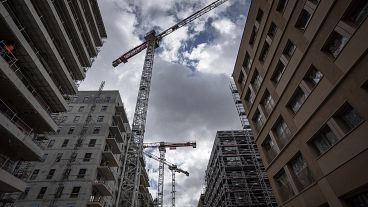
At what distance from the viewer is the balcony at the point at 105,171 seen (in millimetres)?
36000

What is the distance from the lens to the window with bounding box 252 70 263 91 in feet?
80.7

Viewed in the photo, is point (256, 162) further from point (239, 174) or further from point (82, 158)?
point (82, 158)

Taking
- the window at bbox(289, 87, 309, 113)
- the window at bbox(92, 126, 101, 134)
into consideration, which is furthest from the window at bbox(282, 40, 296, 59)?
the window at bbox(92, 126, 101, 134)

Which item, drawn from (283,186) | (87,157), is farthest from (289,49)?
(87,157)

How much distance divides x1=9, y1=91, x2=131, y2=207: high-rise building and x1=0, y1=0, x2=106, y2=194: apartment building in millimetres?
7382

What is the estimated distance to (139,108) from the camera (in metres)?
41.3

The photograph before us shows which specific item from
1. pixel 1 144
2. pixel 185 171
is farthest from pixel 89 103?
pixel 185 171

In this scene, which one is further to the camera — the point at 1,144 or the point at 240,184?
the point at 240,184

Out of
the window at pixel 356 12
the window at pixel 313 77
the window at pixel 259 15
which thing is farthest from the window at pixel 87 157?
the window at pixel 356 12

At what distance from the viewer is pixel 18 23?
771 inches

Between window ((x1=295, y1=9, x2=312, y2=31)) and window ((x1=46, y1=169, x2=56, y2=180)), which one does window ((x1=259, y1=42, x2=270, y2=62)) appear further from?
window ((x1=46, y1=169, x2=56, y2=180))

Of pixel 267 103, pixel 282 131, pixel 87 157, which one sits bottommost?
pixel 282 131

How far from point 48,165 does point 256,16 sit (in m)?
36.1

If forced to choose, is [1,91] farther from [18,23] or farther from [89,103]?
[89,103]
